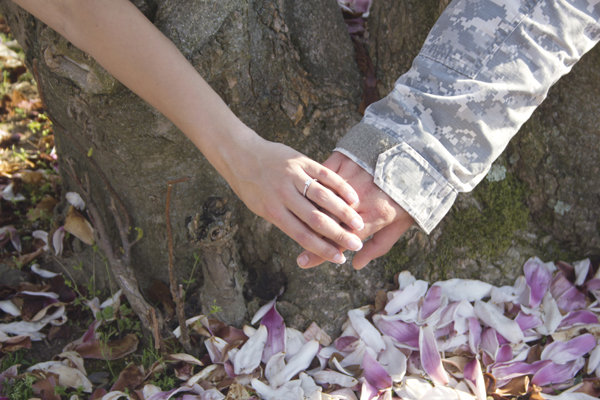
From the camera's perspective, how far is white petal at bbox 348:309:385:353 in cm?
188

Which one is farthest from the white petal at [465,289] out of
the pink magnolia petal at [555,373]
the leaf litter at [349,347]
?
the pink magnolia petal at [555,373]

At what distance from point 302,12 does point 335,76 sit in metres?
0.24

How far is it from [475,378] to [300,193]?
33.8 inches

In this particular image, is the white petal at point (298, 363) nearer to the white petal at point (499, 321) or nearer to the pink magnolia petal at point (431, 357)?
the pink magnolia petal at point (431, 357)

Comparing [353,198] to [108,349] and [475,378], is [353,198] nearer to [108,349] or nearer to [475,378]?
[475,378]

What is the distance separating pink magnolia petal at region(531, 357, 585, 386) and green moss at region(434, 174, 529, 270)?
0.43m

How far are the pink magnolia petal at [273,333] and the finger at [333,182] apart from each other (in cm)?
64

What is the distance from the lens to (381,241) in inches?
62.6

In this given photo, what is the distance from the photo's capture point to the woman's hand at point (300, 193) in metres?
1.45

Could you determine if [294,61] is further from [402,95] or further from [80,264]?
[80,264]

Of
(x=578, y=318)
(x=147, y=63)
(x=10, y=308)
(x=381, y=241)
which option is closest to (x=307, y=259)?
(x=381, y=241)

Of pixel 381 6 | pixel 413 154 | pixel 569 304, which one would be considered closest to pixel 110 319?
pixel 413 154

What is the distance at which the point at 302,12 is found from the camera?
1.81 m

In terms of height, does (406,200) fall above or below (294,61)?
below
